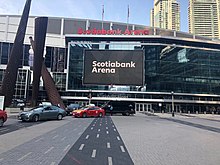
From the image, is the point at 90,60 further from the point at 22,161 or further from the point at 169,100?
the point at 22,161

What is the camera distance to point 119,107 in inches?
1366

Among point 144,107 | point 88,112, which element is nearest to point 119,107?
point 88,112

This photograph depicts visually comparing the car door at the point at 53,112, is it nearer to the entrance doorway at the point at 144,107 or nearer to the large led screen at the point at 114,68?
the large led screen at the point at 114,68

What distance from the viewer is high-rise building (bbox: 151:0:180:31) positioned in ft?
449

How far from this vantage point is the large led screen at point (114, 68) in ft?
180

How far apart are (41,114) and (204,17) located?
5874 inches

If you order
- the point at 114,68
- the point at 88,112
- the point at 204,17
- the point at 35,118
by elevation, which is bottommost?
the point at 88,112

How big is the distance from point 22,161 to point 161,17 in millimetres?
150278

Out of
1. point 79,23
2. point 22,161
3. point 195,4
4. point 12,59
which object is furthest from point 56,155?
point 195,4

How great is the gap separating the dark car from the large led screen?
Answer: 66.9 feet

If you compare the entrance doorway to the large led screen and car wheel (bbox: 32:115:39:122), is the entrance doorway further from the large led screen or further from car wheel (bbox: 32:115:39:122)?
car wheel (bbox: 32:115:39:122)

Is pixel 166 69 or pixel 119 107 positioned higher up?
pixel 166 69

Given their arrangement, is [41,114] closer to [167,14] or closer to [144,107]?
[144,107]

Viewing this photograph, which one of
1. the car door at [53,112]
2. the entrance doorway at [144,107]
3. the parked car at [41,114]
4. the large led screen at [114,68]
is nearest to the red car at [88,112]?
the parked car at [41,114]
